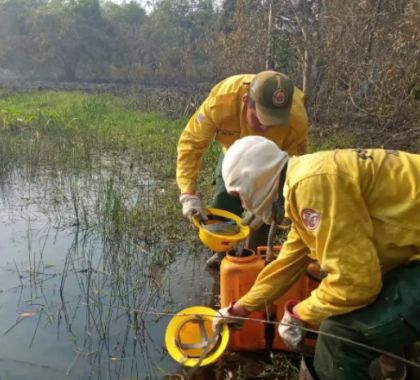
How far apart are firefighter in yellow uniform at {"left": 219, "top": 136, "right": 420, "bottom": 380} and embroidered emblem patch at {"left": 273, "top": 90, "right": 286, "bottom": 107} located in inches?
35.1

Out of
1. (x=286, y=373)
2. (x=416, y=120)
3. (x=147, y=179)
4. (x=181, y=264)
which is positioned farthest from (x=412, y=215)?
(x=416, y=120)

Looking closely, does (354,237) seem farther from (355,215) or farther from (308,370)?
(308,370)

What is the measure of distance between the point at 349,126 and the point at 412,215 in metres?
7.54

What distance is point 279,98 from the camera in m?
2.81

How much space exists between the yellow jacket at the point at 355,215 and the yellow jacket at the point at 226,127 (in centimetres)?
146

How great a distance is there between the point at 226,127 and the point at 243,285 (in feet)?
3.99

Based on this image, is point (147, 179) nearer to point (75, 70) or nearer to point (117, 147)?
point (117, 147)

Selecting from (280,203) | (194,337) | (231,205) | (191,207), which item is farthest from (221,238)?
(231,205)

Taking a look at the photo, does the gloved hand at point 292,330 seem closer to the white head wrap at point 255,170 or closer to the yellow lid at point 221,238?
the white head wrap at point 255,170

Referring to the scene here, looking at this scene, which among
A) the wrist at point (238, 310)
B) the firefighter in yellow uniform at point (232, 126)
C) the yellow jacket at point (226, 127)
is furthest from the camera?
the yellow jacket at point (226, 127)

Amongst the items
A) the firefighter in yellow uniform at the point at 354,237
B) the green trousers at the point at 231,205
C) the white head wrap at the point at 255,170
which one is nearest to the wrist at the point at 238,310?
the firefighter in yellow uniform at the point at 354,237

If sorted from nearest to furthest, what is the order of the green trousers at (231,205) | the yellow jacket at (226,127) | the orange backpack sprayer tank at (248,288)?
the orange backpack sprayer tank at (248,288)
the yellow jacket at (226,127)
the green trousers at (231,205)

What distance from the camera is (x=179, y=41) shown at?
79.5ft

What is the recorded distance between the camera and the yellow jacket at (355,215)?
5.51ft
